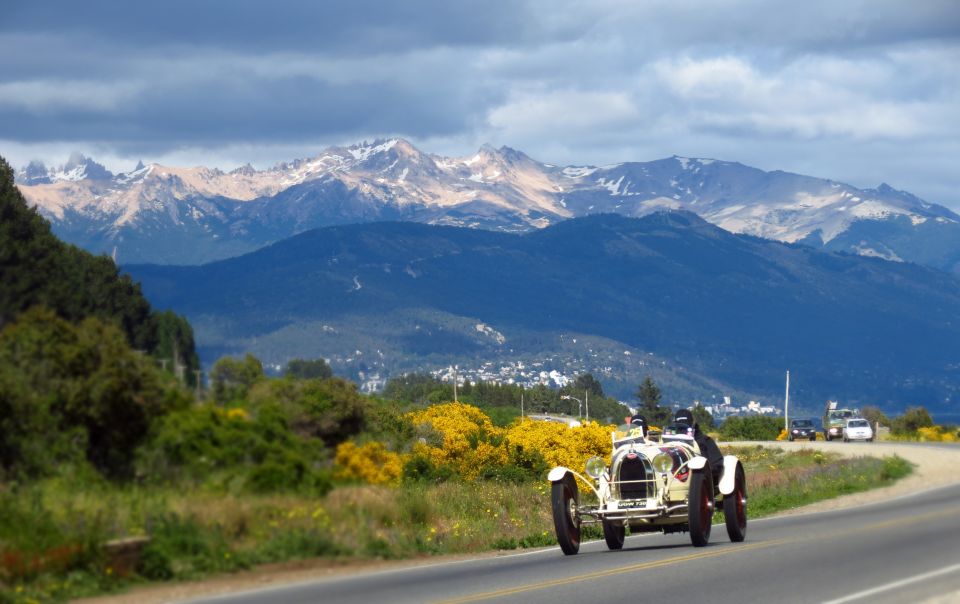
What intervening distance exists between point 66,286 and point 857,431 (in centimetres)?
6764

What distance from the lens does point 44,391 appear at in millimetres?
20625

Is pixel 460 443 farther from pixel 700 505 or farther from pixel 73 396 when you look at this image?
pixel 73 396

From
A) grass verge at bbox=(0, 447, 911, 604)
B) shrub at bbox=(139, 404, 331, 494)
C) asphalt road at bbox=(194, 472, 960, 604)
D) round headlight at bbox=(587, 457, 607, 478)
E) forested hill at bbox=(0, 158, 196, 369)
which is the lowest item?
asphalt road at bbox=(194, 472, 960, 604)

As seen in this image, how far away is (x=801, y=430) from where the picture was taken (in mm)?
90125

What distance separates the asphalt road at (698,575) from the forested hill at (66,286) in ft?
21.5

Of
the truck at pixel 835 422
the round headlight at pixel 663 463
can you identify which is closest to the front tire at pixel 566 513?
the round headlight at pixel 663 463

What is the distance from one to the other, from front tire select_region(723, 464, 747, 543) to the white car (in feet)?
205

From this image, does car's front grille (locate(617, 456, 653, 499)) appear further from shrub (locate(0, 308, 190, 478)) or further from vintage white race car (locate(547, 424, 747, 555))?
shrub (locate(0, 308, 190, 478))

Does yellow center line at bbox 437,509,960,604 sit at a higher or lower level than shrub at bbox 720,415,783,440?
lower

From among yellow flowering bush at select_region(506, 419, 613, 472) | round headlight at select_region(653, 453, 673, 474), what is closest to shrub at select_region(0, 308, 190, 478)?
round headlight at select_region(653, 453, 673, 474)

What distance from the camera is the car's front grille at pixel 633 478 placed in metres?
21.0

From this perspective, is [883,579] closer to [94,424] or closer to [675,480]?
[675,480]

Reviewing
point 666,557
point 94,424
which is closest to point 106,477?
point 94,424

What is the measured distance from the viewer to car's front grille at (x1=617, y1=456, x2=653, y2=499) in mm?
21000
